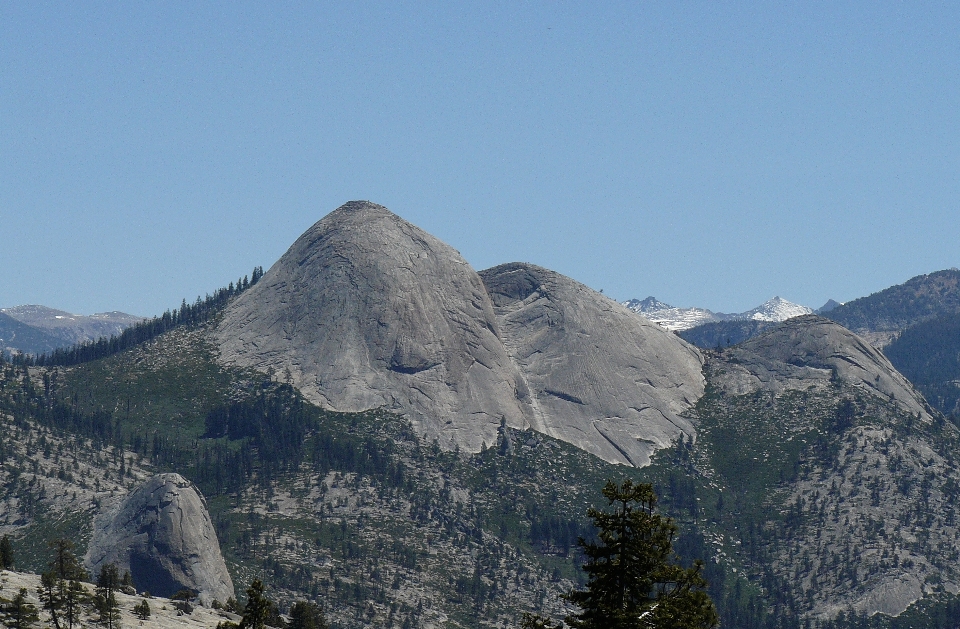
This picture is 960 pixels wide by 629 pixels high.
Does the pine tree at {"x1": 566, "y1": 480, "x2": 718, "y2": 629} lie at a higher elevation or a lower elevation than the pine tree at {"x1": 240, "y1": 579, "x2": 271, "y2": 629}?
higher

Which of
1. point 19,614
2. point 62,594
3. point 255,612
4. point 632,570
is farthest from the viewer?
point 62,594

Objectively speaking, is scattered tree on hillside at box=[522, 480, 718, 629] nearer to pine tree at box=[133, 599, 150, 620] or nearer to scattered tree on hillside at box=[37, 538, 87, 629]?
scattered tree on hillside at box=[37, 538, 87, 629]

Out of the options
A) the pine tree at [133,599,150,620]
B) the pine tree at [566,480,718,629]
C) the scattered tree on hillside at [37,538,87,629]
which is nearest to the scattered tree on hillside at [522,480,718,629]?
the pine tree at [566,480,718,629]

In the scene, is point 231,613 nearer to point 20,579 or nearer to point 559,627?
point 20,579

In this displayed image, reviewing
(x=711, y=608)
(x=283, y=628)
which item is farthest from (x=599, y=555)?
(x=283, y=628)

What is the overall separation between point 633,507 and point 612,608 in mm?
6231

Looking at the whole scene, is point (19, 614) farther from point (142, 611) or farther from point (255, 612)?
point (142, 611)

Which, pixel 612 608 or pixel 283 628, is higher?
pixel 612 608

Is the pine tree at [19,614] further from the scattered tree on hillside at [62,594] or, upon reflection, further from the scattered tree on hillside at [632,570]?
the scattered tree on hillside at [632,570]

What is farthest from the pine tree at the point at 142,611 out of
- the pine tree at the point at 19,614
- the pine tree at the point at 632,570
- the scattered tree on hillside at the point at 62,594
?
the pine tree at the point at 632,570

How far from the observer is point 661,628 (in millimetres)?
82938

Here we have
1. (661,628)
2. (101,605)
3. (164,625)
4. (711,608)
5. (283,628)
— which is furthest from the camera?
(283,628)

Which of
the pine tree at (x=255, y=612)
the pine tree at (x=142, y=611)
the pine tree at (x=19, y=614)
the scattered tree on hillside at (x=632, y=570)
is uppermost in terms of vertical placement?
the scattered tree on hillside at (x=632, y=570)

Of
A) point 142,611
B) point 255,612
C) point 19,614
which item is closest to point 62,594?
point 19,614
